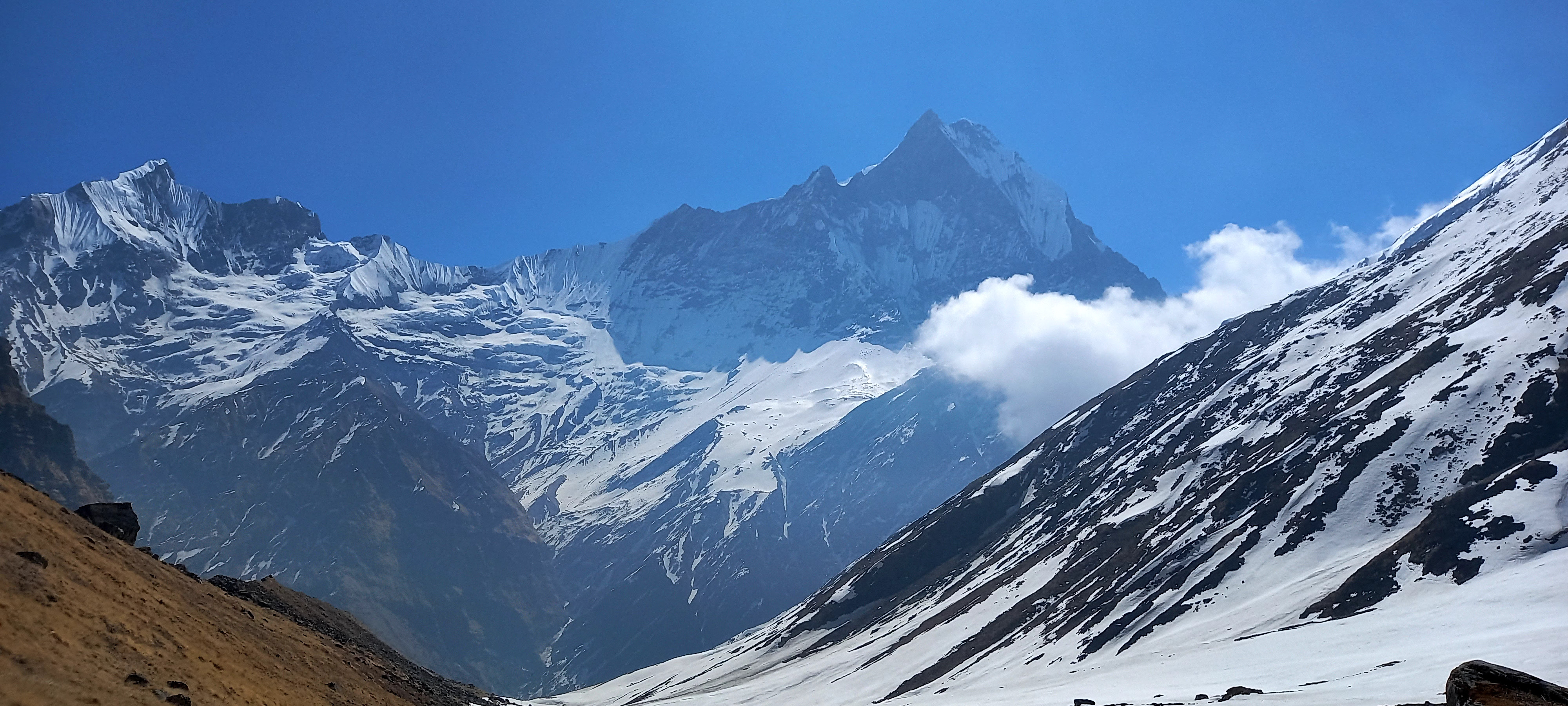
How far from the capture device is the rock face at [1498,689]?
2227cm

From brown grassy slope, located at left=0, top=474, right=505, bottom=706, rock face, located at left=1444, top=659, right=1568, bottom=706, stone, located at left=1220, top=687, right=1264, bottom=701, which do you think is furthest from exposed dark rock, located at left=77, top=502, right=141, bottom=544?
rock face, located at left=1444, top=659, right=1568, bottom=706

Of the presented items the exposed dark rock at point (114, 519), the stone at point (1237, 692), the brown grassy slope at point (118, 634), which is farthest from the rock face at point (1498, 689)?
the exposed dark rock at point (114, 519)

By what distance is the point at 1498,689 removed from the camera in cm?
2273

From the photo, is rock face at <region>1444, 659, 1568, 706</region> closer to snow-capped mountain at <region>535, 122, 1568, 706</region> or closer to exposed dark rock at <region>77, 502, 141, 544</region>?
snow-capped mountain at <region>535, 122, 1568, 706</region>

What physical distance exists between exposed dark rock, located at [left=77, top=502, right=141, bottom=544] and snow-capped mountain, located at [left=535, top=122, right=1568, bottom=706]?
68561 millimetres

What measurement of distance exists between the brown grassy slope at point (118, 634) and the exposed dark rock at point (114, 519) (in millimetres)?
8625

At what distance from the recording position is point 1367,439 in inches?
4690

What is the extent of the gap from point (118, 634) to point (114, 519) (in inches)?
1360

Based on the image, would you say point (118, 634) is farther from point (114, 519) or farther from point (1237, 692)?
point (1237, 692)

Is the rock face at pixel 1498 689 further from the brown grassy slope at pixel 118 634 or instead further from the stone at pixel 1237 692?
the brown grassy slope at pixel 118 634

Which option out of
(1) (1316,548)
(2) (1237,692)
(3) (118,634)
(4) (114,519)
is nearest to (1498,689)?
(2) (1237,692)

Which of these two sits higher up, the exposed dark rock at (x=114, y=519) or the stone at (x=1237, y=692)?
the exposed dark rock at (x=114, y=519)

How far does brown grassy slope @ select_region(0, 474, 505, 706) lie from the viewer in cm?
3141

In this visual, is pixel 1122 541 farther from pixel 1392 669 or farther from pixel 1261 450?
pixel 1392 669
